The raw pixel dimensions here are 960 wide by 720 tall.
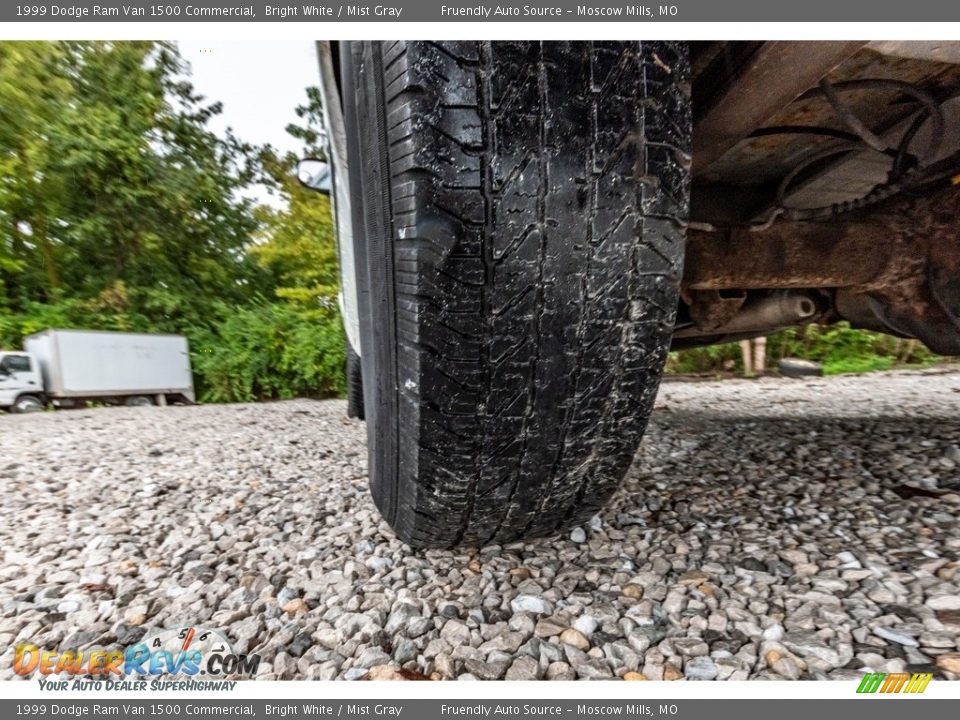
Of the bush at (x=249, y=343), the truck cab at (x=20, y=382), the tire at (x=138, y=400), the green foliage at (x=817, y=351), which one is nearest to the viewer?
the green foliage at (x=817, y=351)

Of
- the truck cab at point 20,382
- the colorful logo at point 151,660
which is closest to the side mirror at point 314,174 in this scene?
the colorful logo at point 151,660

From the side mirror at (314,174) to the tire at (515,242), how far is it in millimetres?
1373

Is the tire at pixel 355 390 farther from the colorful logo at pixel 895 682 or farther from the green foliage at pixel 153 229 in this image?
the green foliage at pixel 153 229

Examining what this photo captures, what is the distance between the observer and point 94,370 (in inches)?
303

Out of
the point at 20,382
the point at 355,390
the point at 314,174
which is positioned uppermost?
the point at 314,174

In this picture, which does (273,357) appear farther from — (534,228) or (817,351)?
(817,351)

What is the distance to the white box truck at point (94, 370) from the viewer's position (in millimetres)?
7270

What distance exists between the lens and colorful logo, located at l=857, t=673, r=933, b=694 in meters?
0.67

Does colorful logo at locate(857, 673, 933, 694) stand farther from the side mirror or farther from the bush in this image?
the bush

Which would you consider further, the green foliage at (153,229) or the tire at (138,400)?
the tire at (138,400)

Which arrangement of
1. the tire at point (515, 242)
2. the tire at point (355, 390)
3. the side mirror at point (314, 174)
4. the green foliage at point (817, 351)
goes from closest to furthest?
1. the tire at point (515, 242)
2. the side mirror at point (314, 174)
3. the tire at point (355, 390)
4. the green foliage at point (817, 351)

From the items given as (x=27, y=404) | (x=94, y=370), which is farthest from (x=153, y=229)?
(x=27, y=404)

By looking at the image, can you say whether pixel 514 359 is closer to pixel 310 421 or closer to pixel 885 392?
pixel 310 421

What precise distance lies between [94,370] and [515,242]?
367 inches
